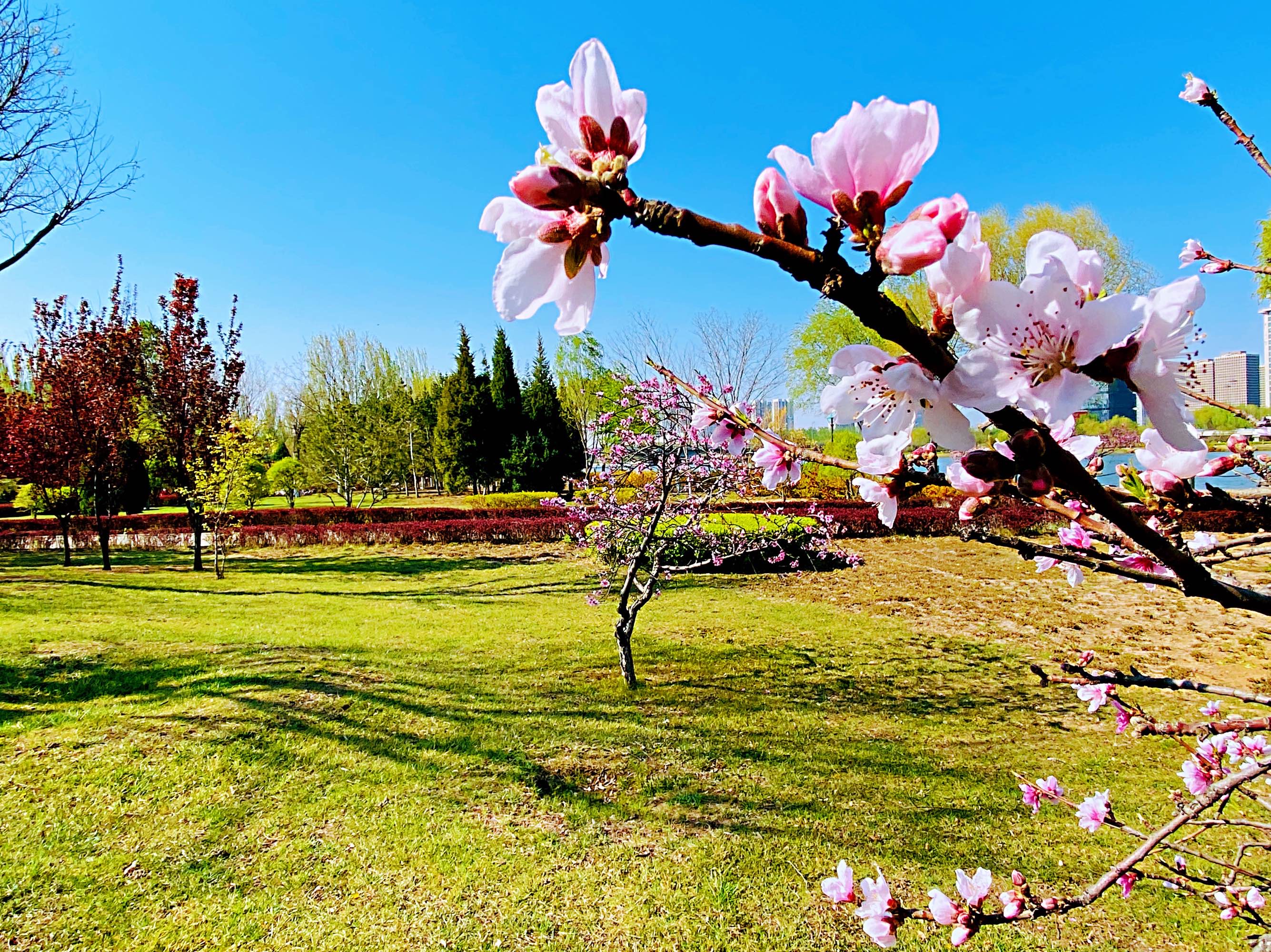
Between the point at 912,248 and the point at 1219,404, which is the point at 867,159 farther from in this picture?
the point at 1219,404

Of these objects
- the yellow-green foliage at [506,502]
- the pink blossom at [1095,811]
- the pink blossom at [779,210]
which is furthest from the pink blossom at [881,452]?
the yellow-green foliage at [506,502]

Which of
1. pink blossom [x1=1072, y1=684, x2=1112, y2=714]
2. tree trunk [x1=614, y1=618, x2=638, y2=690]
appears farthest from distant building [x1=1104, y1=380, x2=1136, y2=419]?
tree trunk [x1=614, y1=618, x2=638, y2=690]

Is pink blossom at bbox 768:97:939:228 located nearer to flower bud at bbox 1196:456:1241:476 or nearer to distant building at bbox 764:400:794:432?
flower bud at bbox 1196:456:1241:476

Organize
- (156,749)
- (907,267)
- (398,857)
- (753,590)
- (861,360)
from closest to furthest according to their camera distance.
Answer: (907,267) → (861,360) → (398,857) → (156,749) → (753,590)

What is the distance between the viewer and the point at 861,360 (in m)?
0.55

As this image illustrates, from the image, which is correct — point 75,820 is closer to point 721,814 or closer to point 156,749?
point 156,749

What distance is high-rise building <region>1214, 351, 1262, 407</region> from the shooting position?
4.92 feet

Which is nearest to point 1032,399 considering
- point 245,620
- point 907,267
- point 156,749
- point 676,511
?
point 907,267

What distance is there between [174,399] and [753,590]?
9881mm

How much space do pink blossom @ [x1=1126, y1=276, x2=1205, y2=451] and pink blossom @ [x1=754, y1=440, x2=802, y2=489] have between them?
2.31ft

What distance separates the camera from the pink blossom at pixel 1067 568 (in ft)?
3.78

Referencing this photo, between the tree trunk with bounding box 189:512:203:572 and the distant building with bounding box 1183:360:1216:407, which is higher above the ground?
the distant building with bounding box 1183:360:1216:407

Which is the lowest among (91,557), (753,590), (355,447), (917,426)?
(753,590)

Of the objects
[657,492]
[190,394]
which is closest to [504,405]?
[190,394]
